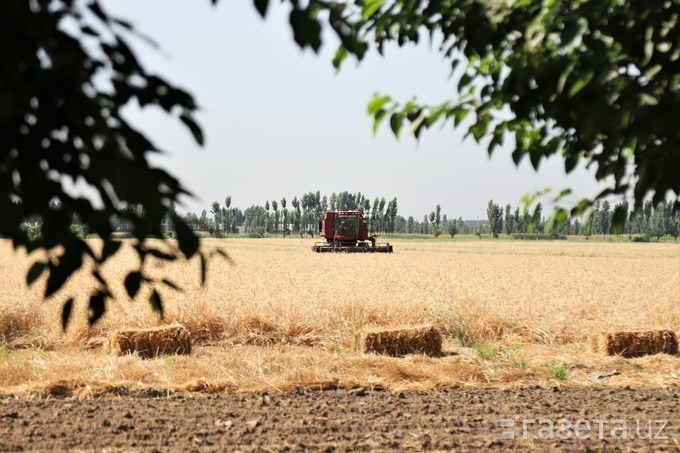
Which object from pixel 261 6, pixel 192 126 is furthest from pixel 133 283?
pixel 261 6

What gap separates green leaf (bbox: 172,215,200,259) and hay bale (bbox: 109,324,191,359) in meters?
8.46

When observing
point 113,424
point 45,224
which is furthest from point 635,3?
point 113,424

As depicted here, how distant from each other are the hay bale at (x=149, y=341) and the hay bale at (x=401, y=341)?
3.12m

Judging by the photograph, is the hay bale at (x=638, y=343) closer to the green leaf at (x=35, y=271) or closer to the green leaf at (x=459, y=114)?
the green leaf at (x=459, y=114)

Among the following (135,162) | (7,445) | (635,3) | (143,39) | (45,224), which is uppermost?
(635,3)

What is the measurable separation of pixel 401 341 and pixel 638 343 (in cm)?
430

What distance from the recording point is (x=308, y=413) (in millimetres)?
7254

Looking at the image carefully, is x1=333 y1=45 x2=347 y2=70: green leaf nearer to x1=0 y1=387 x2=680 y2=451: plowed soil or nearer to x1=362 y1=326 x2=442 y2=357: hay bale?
x1=0 y1=387 x2=680 y2=451: plowed soil

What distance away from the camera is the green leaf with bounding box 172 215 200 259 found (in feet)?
7.66

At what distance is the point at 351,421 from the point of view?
6.95 metres

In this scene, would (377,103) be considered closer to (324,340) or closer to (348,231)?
(324,340)

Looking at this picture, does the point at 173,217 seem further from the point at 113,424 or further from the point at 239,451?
the point at 113,424

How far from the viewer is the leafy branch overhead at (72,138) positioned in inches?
78.5

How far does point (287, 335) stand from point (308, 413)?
14.9ft
